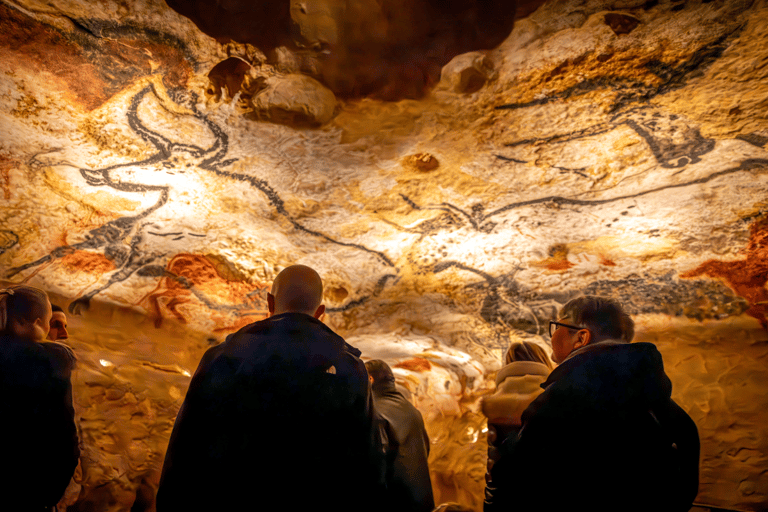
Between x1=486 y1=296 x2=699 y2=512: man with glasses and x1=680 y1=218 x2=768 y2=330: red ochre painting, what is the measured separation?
6.92ft

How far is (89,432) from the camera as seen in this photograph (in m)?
3.20

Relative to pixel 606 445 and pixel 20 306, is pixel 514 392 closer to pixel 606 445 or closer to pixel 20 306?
pixel 606 445

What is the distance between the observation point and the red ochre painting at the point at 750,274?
9.75 feet

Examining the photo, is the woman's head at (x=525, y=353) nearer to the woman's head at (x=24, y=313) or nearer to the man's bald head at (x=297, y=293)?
the man's bald head at (x=297, y=293)

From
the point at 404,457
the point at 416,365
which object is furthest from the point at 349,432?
the point at 416,365

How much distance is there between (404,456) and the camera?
2318 mm

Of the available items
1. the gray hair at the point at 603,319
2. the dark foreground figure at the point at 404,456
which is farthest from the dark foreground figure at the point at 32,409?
the gray hair at the point at 603,319

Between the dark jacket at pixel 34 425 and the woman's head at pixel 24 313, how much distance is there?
0.15 feet

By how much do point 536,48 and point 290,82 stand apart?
120 centimetres

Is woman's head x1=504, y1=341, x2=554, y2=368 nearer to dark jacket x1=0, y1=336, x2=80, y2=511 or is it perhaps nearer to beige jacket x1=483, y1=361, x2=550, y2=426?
beige jacket x1=483, y1=361, x2=550, y2=426

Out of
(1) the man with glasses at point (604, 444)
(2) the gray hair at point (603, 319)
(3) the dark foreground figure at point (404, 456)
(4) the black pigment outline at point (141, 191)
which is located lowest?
(3) the dark foreground figure at point (404, 456)

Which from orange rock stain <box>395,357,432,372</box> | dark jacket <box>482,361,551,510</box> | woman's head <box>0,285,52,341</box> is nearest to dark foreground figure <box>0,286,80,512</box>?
woman's head <box>0,285,52,341</box>

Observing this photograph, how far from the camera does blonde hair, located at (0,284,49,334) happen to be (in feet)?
6.65

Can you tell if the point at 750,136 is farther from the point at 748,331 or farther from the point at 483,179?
the point at 748,331
